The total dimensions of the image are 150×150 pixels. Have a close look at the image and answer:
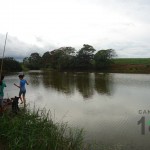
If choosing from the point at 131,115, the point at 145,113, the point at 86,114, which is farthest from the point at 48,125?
the point at 145,113

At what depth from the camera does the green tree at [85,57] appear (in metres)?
77.4

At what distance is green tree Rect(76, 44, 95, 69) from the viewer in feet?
254

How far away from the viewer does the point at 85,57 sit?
7825cm

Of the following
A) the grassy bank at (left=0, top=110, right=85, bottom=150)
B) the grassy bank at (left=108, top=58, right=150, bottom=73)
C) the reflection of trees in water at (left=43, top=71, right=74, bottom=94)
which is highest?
the grassy bank at (left=108, top=58, right=150, bottom=73)

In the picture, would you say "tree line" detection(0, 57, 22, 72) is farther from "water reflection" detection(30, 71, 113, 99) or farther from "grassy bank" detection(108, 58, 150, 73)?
"water reflection" detection(30, 71, 113, 99)

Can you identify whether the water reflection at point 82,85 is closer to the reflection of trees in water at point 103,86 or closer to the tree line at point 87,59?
the reflection of trees in water at point 103,86

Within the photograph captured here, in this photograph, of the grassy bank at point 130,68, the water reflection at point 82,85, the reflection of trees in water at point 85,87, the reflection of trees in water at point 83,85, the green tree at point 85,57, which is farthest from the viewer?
the green tree at point 85,57

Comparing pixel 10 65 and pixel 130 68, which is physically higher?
pixel 10 65

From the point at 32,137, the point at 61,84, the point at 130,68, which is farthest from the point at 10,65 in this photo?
the point at 32,137

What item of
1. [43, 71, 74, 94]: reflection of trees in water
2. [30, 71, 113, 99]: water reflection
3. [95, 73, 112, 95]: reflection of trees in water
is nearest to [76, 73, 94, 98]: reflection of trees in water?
[30, 71, 113, 99]: water reflection

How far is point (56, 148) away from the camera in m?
6.30

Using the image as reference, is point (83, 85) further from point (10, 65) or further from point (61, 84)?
point (10, 65)

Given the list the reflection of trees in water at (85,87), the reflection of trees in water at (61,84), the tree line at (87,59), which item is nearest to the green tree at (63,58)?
the tree line at (87,59)

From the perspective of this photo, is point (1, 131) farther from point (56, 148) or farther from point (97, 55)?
point (97, 55)
